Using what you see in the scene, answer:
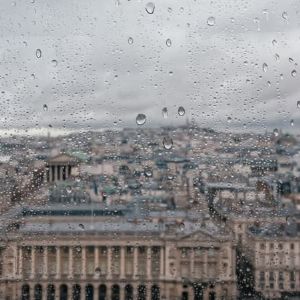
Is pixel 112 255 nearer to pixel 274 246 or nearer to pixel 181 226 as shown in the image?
pixel 181 226

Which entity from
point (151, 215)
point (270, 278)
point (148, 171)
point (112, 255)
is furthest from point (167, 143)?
point (270, 278)

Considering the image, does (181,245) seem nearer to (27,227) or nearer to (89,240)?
(89,240)

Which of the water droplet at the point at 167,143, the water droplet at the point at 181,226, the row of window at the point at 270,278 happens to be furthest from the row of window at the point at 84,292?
the water droplet at the point at 167,143

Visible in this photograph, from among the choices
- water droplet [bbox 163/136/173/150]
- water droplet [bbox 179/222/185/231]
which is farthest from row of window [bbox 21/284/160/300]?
water droplet [bbox 163/136/173/150]

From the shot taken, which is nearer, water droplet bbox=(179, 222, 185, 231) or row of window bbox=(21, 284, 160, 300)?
row of window bbox=(21, 284, 160, 300)

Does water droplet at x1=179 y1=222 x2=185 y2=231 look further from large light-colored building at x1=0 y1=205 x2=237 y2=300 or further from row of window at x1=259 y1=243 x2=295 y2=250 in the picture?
row of window at x1=259 y1=243 x2=295 y2=250

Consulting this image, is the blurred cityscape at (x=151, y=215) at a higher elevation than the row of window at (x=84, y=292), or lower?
higher

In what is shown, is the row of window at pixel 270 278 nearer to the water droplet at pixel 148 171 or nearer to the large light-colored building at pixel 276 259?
the large light-colored building at pixel 276 259
